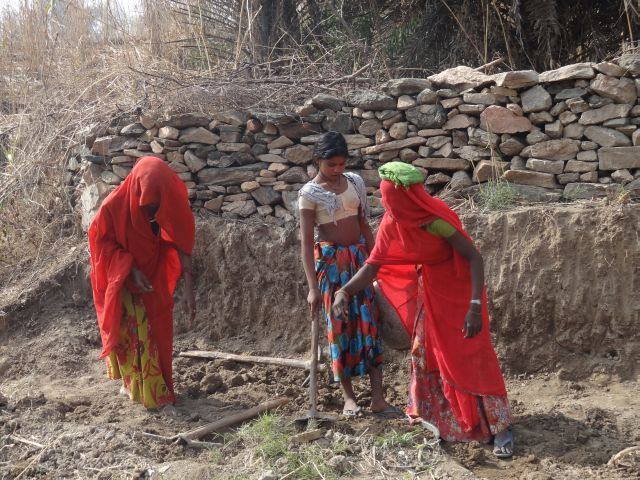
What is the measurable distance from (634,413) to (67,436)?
3262mm

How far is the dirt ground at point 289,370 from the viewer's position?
399cm

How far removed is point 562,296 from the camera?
5.05 meters

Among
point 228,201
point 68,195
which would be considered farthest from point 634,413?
point 68,195

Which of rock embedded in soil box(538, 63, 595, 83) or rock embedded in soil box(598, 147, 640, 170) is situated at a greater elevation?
rock embedded in soil box(538, 63, 595, 83)

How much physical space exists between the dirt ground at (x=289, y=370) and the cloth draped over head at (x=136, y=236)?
68cm

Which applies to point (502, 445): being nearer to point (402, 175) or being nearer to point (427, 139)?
point (402, 175)

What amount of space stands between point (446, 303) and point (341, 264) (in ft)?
2.29

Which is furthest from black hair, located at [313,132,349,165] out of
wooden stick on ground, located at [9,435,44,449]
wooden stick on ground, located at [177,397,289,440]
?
wooden stick on ground, located at [9,435,44,449]

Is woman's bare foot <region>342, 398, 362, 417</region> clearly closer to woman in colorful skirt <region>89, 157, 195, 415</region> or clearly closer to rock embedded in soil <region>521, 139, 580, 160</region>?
woman in colorful skirt <region>89, 157, 195, 415</region>

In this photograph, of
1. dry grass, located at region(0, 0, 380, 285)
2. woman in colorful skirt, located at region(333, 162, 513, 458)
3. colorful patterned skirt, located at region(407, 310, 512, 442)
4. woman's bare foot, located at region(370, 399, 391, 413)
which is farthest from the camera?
dry grass, located at region(0, 0, 380, 285)

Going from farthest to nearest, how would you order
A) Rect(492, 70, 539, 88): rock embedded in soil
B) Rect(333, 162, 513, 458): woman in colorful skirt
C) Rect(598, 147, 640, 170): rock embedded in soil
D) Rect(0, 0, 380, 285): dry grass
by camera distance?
Rect(0, 0, 380, 285): dry grass
Rect(492, 70, 539, 88): rock embedded in soil
Rect(598, 147, 640, 170): rock embedded in soil
Rect(333, 162, 513, 458): woman in colorful skirt

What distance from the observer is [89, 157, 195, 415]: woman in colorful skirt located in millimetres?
4715

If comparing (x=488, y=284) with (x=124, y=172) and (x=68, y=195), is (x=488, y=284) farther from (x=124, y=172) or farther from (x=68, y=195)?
(x=68, y=195)

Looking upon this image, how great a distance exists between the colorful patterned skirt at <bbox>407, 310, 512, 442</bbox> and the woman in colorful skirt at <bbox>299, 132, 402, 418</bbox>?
1.03 ft
